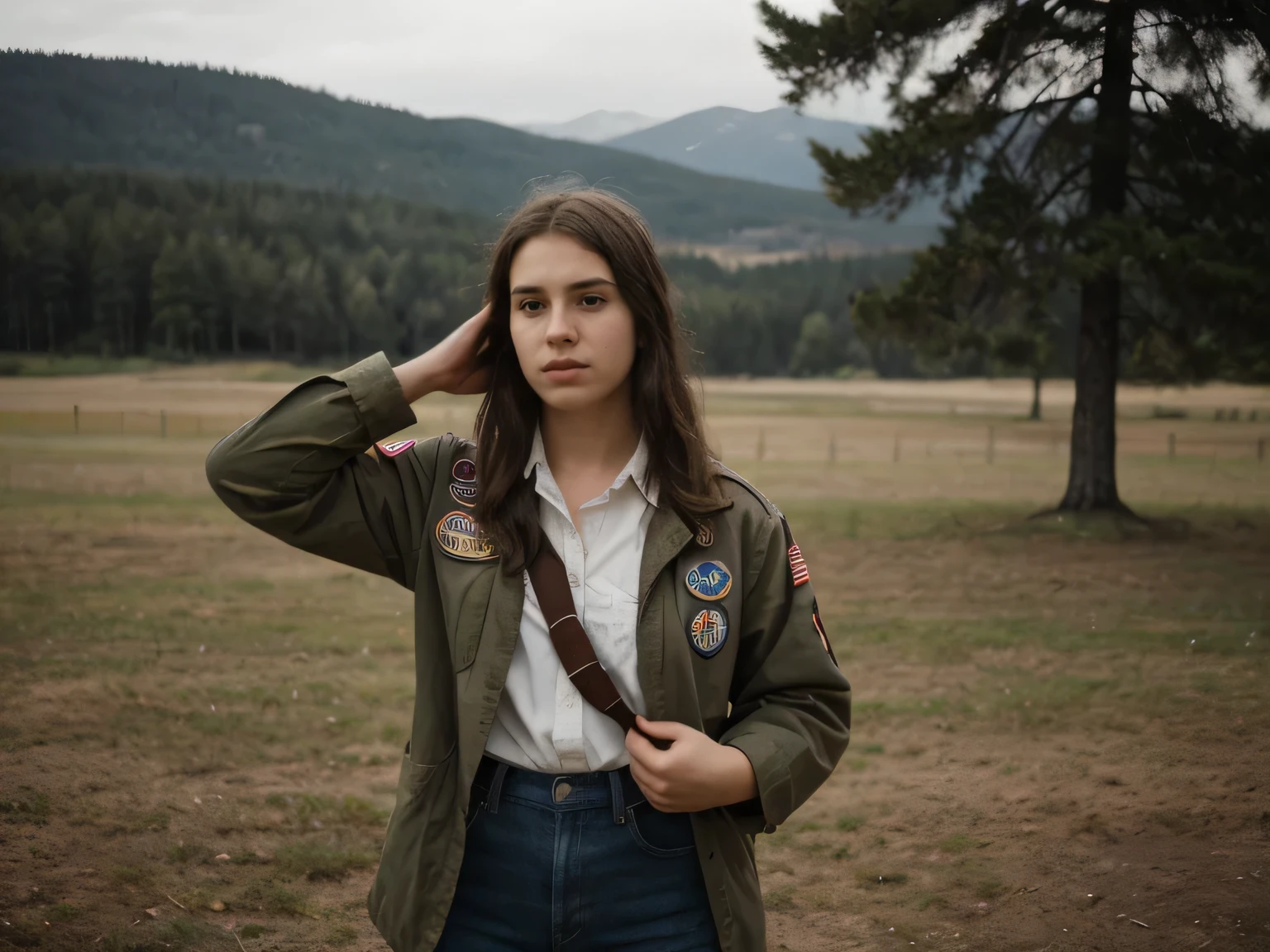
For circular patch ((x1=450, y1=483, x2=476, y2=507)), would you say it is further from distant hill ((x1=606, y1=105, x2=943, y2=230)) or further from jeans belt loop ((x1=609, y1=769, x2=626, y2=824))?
distant hill ((x1=606, y1=105, x2=943, y2=230))

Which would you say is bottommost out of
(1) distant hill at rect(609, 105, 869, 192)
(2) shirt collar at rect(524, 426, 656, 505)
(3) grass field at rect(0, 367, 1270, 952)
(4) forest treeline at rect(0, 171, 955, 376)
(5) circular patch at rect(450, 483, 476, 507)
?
(3) grass field at rect(0, 367, 1270, 952)

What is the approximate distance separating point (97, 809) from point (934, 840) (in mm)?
3045

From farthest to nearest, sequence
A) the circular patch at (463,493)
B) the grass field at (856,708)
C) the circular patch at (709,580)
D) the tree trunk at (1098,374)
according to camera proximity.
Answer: the tree trunk at (1098,374), the grass field at (856,708), the circular patch at (463,493), the circular patch at (709,580)

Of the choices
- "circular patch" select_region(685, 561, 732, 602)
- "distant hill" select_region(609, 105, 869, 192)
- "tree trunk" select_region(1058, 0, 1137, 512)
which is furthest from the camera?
"tree trunk" select_region(1058, 0, 1137, 512)

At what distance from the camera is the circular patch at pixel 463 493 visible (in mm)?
1573

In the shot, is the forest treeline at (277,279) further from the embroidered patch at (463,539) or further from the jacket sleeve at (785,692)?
the jacket sleeve at (785,692)

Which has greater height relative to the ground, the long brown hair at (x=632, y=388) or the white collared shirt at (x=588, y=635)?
the long brown hair at (x=632, y=388)

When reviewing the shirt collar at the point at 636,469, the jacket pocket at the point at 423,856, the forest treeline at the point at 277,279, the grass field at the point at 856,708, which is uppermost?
the forest treeline at the point at 277,279

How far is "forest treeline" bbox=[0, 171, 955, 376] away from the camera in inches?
270

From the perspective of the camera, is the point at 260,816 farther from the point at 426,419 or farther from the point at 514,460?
the point at 426,419

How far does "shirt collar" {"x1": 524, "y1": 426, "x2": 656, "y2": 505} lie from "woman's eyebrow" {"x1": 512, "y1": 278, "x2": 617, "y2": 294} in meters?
0.23

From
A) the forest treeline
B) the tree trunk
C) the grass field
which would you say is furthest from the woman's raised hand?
the tree trunk

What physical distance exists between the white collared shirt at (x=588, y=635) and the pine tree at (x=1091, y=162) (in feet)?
24.6

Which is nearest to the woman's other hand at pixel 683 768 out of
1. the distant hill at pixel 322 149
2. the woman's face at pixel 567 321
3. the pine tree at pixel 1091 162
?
the woman's face at pixel 567 321
